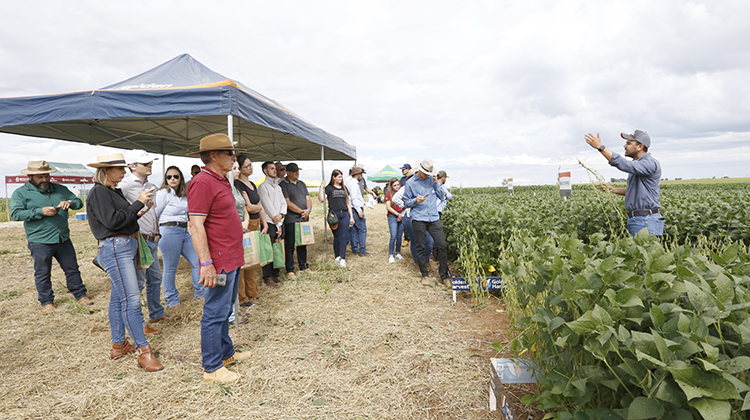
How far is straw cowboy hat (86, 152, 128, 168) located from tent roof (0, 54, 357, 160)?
1.07 meters

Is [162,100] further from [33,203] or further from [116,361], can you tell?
[116,361]

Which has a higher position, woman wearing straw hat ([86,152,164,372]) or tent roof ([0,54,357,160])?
tent roof ([0,54,357,160])

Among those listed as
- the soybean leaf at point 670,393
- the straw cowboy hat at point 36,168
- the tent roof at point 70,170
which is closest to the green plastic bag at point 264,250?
the straw cowboy hat at point 36,168

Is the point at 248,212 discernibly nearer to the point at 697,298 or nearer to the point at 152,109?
the point at 152,109

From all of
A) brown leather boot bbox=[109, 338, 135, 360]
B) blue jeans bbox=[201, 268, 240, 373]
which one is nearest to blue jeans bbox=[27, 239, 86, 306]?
brown leather boot bbox=[109, 338, 135, 360]

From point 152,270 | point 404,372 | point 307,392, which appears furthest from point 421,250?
point 152,270

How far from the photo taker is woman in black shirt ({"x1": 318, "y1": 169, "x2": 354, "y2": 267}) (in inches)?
271

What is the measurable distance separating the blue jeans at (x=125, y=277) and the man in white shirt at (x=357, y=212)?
14.9 ft

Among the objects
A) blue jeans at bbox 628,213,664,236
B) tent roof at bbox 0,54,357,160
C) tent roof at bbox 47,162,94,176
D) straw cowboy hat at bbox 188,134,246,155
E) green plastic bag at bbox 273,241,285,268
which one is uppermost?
tent roof at bbox 47,162,94,176

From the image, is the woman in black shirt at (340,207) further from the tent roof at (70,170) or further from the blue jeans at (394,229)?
the tent roof at (70,170)

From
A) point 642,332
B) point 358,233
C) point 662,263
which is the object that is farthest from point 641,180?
→ point 358,233

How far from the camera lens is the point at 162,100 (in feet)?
13.5

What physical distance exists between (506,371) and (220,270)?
2.31 m

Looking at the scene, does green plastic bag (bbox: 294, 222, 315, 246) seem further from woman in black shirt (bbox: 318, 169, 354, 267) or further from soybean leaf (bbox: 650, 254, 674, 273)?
soybean leaf (bbox: 650, 254, 674, 273)
